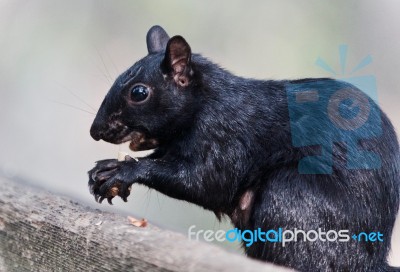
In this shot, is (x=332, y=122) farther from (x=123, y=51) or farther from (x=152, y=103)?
(x=123, y=51)

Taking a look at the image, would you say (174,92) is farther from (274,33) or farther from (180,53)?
(274,33)

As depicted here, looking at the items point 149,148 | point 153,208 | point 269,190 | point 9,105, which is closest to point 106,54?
point 9,105

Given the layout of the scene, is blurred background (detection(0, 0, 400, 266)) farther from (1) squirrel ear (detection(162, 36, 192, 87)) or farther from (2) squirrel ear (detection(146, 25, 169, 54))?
(1) squirrel ear (detection(162, 36, 192, 87))

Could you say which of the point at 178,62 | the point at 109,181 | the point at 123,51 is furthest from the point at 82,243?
the point at 123,51

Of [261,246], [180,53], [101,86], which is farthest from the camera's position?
[101,86]

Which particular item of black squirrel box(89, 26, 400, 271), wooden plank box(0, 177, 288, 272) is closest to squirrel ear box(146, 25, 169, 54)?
black squirrel box(89, 26, 400, 271)
